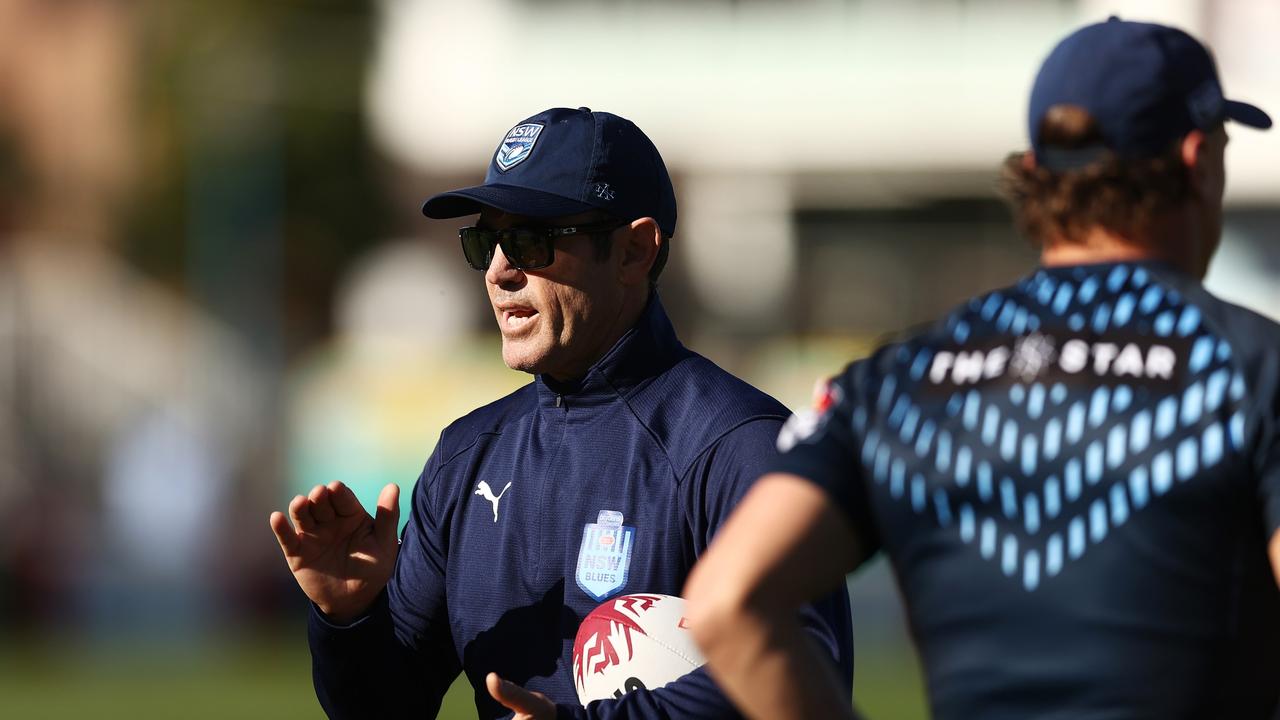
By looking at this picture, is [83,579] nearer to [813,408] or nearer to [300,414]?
[300,414]

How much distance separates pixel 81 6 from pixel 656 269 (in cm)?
4369

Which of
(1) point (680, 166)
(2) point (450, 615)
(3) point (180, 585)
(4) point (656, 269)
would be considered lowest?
(3) point (180, 585)

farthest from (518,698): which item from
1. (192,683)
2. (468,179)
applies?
(468,179)

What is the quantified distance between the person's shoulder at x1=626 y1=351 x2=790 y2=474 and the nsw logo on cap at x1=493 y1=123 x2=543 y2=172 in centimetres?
58

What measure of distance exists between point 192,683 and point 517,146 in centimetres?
1372

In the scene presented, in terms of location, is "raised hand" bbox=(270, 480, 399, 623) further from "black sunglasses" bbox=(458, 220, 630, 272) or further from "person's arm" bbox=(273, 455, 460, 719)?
"black sunglasses" bbox=(458, 220, 630, 272)

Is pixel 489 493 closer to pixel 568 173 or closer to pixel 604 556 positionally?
pixel 604 556

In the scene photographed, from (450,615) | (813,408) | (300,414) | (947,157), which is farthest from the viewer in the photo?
(947,157)

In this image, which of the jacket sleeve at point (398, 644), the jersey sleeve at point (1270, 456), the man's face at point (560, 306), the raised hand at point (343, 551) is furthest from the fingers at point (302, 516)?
the jersey sleeve at point (1270, 456)

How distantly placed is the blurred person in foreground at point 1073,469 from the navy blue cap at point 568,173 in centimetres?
155

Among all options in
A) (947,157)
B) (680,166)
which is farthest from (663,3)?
(947,157)

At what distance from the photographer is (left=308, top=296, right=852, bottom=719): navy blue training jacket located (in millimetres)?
4086

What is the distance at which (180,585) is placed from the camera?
23.9 metres

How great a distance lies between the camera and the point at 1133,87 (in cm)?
278
